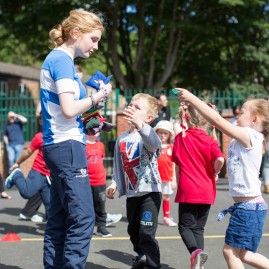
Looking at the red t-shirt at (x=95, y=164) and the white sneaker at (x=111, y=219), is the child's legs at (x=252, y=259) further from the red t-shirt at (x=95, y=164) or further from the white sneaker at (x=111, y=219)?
A: the white sneaker at (x=111, y=219)

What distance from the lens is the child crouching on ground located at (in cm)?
501

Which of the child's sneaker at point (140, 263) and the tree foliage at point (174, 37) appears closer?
the child's sneaker at point (140, 263)

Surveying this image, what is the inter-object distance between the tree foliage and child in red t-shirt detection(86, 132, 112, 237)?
13713mm

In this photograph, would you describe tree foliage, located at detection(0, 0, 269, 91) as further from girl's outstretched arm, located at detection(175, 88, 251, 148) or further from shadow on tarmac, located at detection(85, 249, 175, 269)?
girl's outstretched arm, located at detection(175, 88, 251, 148)

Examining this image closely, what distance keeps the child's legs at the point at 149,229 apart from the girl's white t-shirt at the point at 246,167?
0.94 m

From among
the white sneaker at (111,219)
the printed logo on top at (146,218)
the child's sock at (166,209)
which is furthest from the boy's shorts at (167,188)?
the printed logo on top at (146,218)

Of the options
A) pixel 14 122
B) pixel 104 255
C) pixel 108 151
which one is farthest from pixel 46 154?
pixel 108 151

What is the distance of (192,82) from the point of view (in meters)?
26.7

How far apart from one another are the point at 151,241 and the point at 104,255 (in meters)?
1.08

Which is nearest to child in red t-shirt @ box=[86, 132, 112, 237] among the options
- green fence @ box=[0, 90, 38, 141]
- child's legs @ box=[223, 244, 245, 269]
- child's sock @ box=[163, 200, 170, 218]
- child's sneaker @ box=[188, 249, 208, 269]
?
child's sock @ box=[163, 200, 170, 218]

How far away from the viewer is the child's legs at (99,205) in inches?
275

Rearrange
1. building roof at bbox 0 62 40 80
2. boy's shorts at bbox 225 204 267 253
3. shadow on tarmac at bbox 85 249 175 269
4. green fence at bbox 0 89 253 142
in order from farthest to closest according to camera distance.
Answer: building roof at bbox 0 62 40 80 → green fence at bbox 0 89 253 142 → shadow on tarmac at bbox 85 249 175 269 → boy's shorts at bbox 225 204 267 253

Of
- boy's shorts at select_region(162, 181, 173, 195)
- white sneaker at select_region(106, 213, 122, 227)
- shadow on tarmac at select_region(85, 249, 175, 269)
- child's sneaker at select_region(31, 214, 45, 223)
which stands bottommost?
child's sneaker at select_region(31, 214, 45, 223)

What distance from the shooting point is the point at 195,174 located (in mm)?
5191
